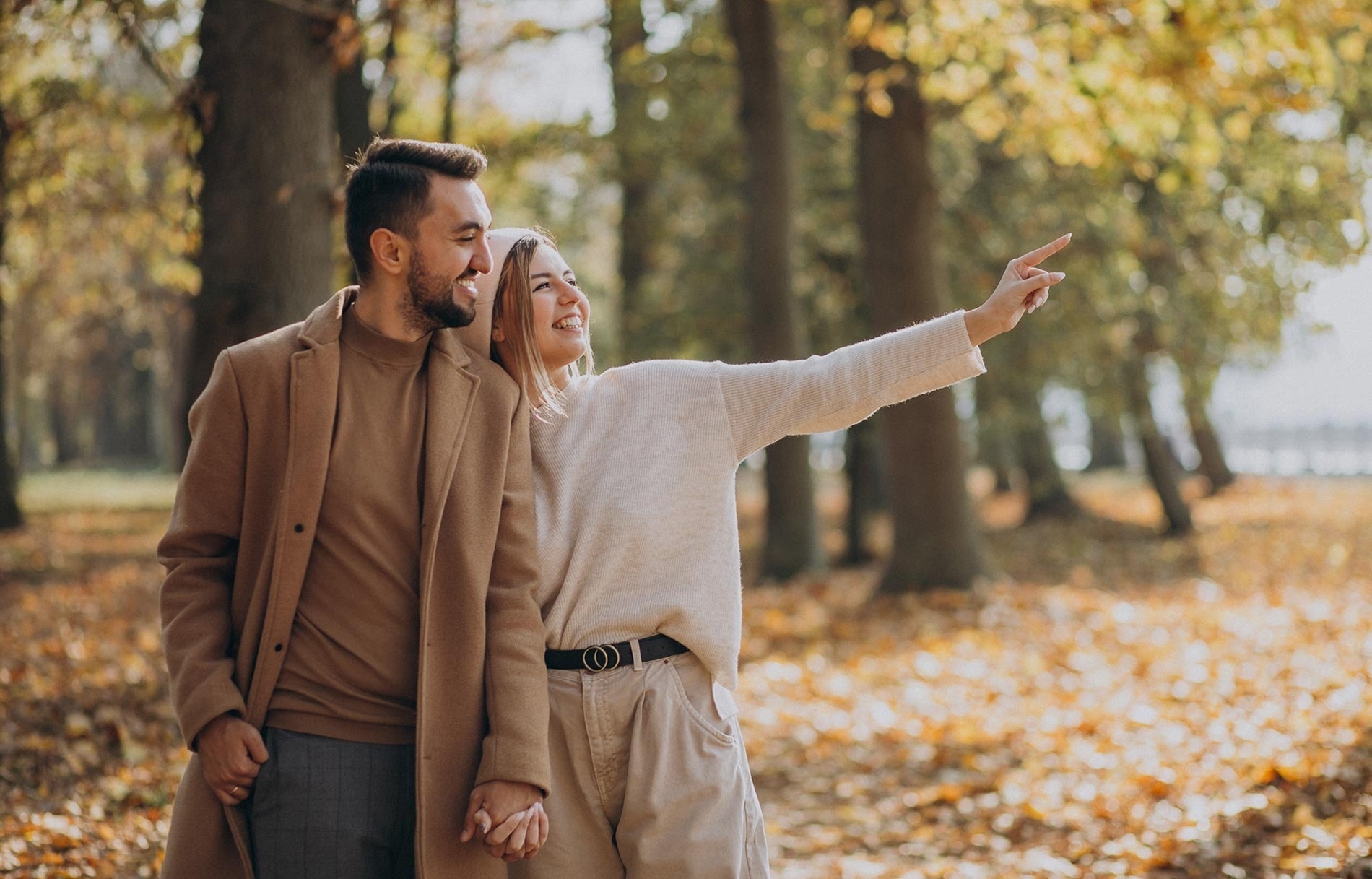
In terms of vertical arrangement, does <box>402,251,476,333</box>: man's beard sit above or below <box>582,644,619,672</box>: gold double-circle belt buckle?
above

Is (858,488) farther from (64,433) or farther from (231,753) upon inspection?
(64,433)

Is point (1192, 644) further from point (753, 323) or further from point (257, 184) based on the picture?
point (257, 184)

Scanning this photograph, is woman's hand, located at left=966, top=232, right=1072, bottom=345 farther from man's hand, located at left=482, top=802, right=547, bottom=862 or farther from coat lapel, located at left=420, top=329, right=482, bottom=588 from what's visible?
man's hand, located at left=482, top=802, right=547, bottom=862

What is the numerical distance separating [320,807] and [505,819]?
401 mm

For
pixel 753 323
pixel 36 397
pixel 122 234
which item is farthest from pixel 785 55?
pixel 36 397

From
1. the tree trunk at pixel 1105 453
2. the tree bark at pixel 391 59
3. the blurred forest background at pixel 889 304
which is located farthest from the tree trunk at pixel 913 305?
the tree trunk at pixel 1105 453

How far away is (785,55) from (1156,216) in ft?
17.6

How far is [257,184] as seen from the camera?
546cm

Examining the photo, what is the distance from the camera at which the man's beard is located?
293 cm

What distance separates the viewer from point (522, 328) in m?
3.21

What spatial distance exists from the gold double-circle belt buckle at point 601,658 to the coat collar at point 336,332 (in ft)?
2.44

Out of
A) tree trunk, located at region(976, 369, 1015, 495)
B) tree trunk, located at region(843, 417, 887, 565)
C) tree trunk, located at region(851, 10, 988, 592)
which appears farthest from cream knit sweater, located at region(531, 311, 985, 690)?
tree trunk, located at region(976, 369, 1015, 495)

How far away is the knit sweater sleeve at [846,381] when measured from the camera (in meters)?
3.02

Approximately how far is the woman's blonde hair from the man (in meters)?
0.24
